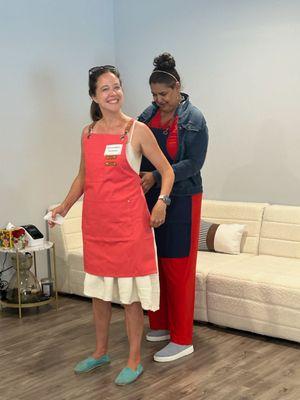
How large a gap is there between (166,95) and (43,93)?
1.72 m

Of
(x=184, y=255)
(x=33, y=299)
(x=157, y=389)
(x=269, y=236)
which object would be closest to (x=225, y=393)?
(x=157, y=389)

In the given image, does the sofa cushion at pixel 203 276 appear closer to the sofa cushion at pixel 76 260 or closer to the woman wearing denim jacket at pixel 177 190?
the woman wearing denim jacket at pixel 177 190

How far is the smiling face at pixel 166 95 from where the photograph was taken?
3334mm

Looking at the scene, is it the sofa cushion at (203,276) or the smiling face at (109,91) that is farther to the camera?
the sofa cushion at (203,276)

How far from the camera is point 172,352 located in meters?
3.43

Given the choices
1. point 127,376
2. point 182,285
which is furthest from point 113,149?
point 127,376

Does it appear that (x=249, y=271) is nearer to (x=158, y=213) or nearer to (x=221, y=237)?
(x=221, y=237)

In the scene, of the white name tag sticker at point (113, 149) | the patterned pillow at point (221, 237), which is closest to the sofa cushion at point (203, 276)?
the patterned pillow at point (221, 237)

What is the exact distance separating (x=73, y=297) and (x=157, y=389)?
72.8 inches

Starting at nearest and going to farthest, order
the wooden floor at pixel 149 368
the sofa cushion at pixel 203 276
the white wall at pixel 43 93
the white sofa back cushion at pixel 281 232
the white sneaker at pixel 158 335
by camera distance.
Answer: the wooden floor at pixel 149 368 < the white sneaker at pixel 158 335 < the sofa cushion at pixel 203 276 < the white sofa back cushion at pixel 281 232 < the white wall at pixel 43 93

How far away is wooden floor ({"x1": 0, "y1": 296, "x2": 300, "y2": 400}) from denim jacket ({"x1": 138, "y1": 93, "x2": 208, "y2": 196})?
917 mm

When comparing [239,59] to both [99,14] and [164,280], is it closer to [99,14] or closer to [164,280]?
[99,14]

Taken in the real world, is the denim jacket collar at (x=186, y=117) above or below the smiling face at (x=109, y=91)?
below

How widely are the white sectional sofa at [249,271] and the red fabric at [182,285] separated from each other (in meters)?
0.39
